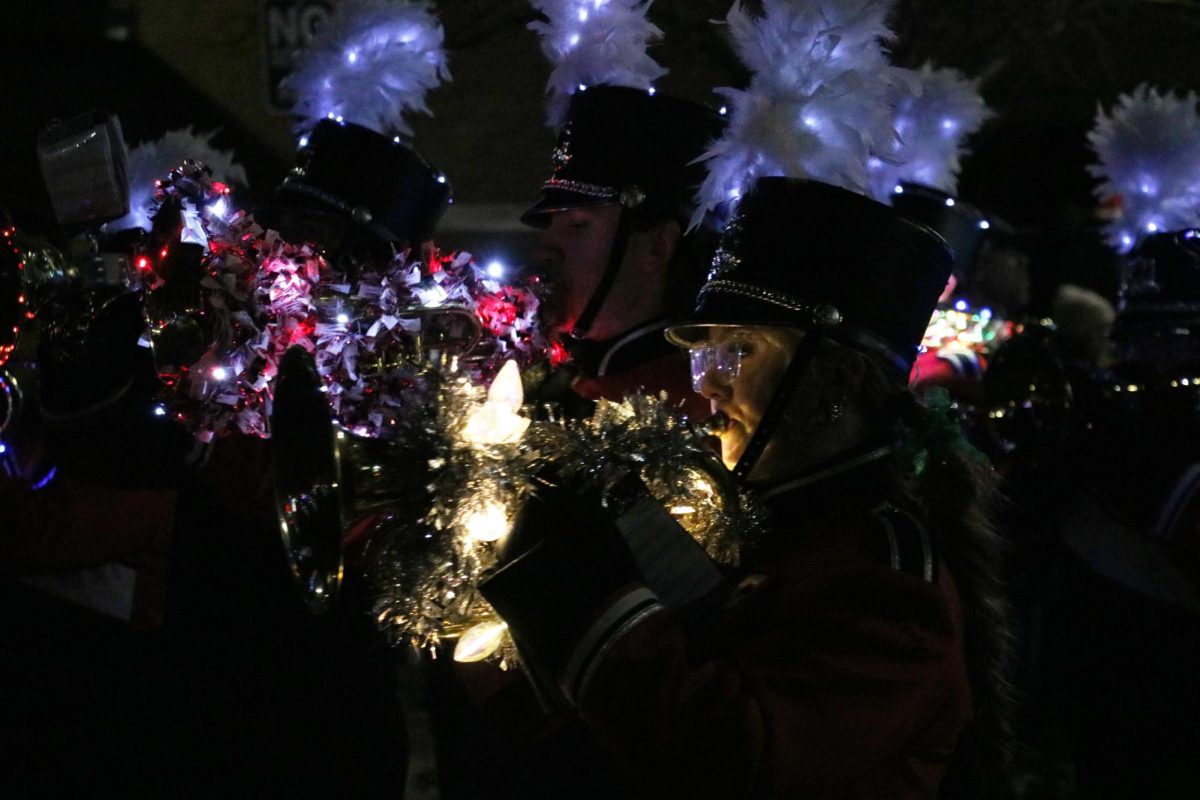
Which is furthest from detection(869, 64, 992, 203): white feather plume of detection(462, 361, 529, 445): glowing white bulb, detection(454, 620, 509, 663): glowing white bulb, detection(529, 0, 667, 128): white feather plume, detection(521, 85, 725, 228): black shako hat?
detection(454, 620, 509, 663): glowing white bulb

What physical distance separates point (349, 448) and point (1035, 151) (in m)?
10.4

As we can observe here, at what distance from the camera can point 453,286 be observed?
2895mm

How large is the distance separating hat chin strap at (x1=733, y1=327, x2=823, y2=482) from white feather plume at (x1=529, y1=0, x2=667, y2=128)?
1.46m

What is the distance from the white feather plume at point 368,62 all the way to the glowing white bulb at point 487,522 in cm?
246

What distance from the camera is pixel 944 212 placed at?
4.89 meters

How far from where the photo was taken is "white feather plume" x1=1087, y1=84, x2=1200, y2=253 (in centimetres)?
468

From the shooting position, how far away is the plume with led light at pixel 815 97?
221cm

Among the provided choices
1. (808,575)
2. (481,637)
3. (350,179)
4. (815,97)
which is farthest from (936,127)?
(481,637)

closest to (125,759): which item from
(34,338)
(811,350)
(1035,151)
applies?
(34,338)

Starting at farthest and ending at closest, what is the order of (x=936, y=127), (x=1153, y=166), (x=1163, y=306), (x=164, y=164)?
(x=936, y=127), (x=1153, y=166), (x=164, y=164), (x=1163, y=306)

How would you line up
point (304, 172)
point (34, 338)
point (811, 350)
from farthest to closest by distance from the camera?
point (304, 172) → point (34, 338) → point (811, 350)

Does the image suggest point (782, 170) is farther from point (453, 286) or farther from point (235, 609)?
point (235, 609)

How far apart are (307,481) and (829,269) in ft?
3.69

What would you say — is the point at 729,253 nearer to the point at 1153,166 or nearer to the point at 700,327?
the point at 700,327
